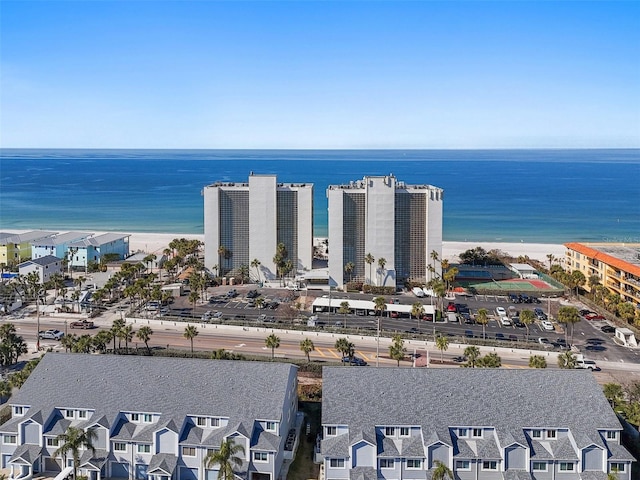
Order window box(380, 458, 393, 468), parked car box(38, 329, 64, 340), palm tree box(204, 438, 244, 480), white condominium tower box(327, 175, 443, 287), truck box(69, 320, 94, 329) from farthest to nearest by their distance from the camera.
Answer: white condominium tower box(327, 175, 443, 287) → truck box(69, 320, 94, 329) → parked car box(38, 329, 64, 340) → window box(380, 458, 393, 468) → palm tree box(204, 438, 244, 480)

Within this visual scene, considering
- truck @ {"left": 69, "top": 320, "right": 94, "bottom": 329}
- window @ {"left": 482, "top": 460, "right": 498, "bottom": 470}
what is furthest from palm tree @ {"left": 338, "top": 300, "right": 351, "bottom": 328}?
window @ {"left": 482, "top": 460, "right": 498, "bottom": 470}

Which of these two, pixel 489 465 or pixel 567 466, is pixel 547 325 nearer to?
pixel 567 466

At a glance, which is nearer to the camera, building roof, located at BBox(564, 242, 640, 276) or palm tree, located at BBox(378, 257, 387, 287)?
building roof, located at BBox(564, 242, 640, 276)

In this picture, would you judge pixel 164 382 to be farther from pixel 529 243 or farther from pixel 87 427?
pixel 529 243

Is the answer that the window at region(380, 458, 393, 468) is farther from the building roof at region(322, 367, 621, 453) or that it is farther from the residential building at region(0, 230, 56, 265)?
the residential building at region(0, 230, 56, 265)

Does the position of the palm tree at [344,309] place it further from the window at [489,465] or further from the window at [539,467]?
the window at [539,467]

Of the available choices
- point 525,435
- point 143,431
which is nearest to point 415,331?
point 525,435

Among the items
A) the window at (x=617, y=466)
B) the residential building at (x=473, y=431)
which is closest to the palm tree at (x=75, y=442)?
the residential building at (x=473, y=431)

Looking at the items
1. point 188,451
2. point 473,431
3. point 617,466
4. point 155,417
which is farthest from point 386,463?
point 155,417
